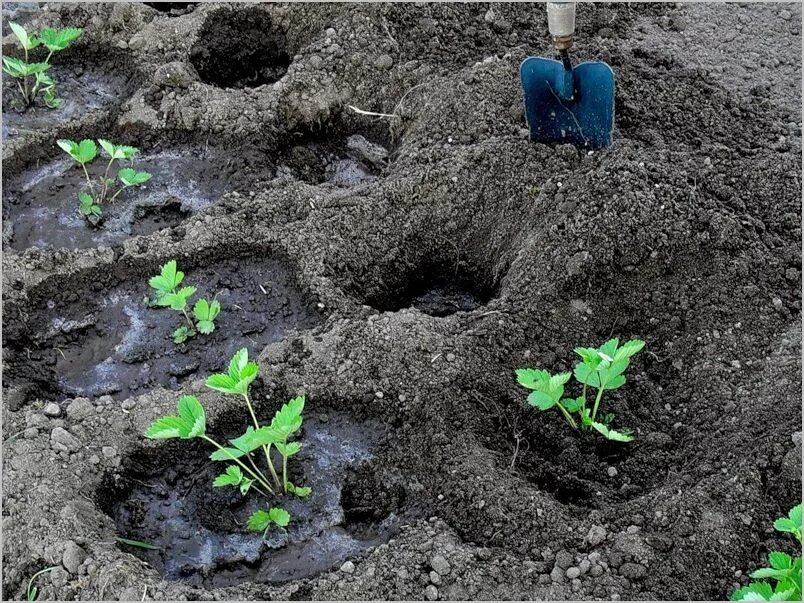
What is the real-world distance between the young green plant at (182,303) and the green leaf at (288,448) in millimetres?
689

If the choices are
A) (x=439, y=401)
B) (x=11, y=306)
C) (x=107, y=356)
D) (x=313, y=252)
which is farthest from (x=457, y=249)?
(x=11, y=306)

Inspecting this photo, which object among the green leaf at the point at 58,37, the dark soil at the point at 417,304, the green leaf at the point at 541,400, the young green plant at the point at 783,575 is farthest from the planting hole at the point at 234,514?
the green leaf at the point at 58,37

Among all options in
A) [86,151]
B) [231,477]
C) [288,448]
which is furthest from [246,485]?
[86,151]

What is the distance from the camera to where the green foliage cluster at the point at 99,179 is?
3580 millimetres

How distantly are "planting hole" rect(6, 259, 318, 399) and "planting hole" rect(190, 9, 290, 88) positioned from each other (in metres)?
1.19

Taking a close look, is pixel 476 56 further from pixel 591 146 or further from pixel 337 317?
pixel 337 317

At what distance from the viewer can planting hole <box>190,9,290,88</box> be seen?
4246 millimetres

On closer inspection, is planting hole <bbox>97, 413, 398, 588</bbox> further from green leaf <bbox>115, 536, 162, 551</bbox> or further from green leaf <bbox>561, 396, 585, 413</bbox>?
green leaf <bbox>561, 396, 585, 413</bbox>

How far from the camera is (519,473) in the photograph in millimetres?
2730

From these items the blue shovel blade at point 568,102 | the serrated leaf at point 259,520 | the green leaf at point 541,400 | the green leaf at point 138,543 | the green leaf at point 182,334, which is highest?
the blue shovel blade at point 568,102

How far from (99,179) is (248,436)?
5.65ft

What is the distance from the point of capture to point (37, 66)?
13.3 ft

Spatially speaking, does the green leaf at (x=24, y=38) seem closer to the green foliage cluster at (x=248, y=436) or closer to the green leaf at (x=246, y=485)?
the green foliage cluster at (x=248, y=436)

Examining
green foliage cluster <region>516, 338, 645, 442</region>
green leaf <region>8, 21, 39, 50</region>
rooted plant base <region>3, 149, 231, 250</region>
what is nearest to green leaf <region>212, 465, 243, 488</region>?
green foliage cluster <region>516, 338, 645, 442</region>
